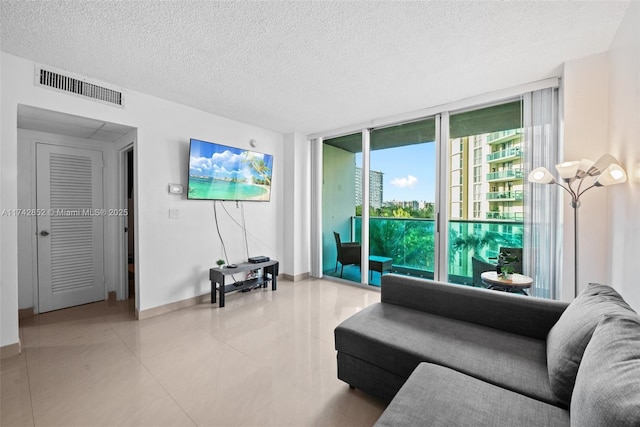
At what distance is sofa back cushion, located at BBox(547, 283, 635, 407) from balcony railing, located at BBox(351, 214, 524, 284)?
190 cm

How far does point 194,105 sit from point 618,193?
429 centimetres

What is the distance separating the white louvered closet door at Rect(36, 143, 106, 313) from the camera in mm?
Result: 3213

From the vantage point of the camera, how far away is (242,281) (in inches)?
155

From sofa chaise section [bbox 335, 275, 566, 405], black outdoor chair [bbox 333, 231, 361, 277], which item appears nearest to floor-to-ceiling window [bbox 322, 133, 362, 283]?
black outdoor chair [bbox 333, 231, 361, 277]

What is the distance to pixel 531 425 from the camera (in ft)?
3.41

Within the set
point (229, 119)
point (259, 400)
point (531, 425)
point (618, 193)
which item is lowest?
point (259, 400)

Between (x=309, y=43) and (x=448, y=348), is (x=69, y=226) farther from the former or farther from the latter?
(x=448, y=348)

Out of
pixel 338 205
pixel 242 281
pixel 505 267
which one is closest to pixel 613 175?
pixel 505 267

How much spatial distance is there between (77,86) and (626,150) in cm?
464

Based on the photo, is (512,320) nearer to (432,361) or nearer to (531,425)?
(432,361)

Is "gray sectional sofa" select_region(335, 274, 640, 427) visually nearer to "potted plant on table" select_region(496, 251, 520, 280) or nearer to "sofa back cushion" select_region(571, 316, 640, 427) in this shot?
"sofa back cushion" select_region(571, 316, 640, 427)

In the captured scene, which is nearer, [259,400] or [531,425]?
[531,425]

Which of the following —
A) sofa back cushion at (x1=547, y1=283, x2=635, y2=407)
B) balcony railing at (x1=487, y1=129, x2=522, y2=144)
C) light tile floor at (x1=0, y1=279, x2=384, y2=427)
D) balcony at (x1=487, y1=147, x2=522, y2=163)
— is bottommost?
light tile floor at (x1=0, y1=279, x2=384, y2=427)

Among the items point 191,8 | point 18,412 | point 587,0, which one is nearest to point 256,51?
point 191,8
